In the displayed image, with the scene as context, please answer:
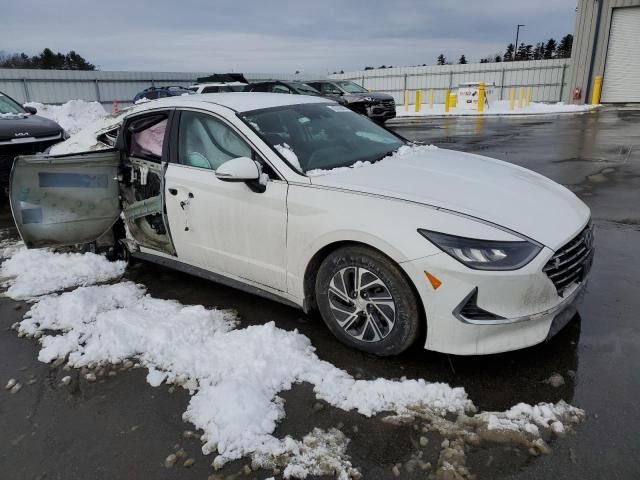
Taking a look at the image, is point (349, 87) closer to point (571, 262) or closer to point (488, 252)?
point (571, 262)

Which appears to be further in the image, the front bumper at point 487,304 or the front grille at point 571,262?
the front grille at point 571,262

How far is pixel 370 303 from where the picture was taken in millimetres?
3025

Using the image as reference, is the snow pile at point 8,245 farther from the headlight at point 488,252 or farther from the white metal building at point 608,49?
the white metal building at point 608,49

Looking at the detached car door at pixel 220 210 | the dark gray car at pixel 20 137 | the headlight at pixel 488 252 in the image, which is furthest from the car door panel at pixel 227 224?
the dark gray car at pixel 20 137

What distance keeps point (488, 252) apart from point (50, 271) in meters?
4.08

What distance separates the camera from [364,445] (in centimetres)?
244

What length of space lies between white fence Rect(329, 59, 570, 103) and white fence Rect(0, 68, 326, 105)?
1464 centimetres

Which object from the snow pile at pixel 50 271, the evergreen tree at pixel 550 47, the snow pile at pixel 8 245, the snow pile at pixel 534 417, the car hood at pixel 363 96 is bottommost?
the snow pile at pixel 8 245

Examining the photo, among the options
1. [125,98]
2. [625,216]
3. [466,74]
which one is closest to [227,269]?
[625,216]

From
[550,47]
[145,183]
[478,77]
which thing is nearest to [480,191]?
[145,183]

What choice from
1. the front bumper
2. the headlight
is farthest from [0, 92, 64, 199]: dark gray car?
the headlight

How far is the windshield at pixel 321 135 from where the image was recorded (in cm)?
359

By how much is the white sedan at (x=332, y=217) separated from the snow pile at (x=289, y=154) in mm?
13

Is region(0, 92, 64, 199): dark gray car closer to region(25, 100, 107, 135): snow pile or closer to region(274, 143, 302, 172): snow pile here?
region(274, 143, 302, 172): snow pile
